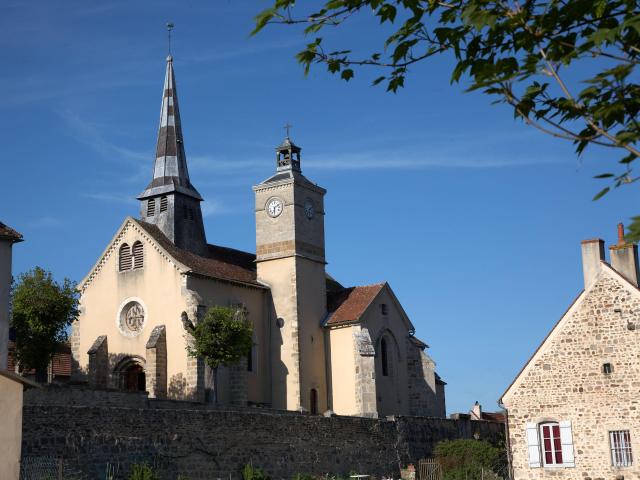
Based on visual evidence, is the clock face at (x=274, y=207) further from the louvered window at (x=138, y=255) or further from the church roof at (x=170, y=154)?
the louvered window at (x=138, y=255)

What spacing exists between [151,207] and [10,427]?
89.8ft

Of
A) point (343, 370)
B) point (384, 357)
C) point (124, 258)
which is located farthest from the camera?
point (384, 357)

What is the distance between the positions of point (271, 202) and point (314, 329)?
22.0ft

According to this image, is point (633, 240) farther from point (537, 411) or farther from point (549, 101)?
point (537, 411)

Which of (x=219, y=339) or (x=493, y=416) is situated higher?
(x=219, y=339)

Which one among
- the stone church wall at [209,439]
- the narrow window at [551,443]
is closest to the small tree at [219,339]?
the stone church wall at [209,439]

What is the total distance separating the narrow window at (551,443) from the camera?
91.1 feet

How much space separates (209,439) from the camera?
91.2 ft

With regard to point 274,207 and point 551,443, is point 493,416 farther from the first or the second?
point 551,443

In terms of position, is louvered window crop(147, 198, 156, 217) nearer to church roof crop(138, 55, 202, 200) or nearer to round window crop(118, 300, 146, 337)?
church roof crop(138, 55, 202, 200)

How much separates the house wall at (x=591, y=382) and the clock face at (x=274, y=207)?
784 inches

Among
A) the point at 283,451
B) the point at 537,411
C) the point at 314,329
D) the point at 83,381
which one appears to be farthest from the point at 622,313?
the point at 83,381

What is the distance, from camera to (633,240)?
21.7 feet

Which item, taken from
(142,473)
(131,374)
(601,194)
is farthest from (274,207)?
(601,194)
